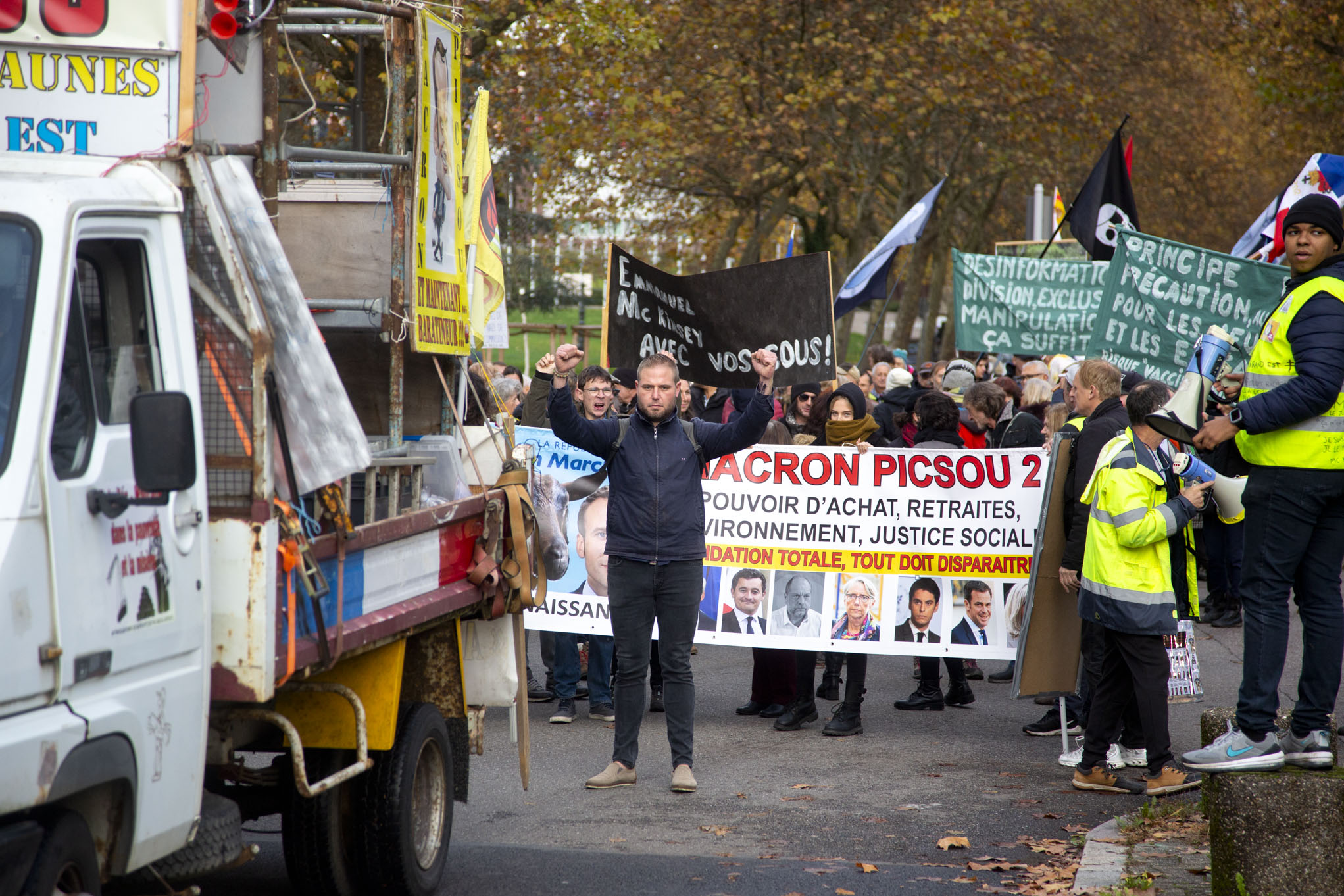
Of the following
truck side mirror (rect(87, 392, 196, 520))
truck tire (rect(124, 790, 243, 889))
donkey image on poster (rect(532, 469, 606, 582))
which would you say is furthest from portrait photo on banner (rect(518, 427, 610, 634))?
truck side mirror (rect(87, 392, 196, 520))

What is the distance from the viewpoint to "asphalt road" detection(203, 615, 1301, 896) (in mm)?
5648

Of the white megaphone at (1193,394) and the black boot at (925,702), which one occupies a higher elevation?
the white megaphone at (1193,394)

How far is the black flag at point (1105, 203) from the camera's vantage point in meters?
14.6

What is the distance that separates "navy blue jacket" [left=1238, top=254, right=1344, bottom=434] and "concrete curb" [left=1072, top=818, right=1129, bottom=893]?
1.75 meters

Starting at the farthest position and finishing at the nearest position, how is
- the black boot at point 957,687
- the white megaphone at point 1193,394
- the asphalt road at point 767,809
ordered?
the black boot at point 957,687 → the asphalt road at point 767,809 → the white megaphone at point 1193,394

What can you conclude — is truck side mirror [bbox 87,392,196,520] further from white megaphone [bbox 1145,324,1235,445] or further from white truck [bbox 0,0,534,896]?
white megaphone [bbox 1145,324,1235,445]

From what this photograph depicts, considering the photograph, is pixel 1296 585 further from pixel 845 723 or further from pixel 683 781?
pixel 845 723

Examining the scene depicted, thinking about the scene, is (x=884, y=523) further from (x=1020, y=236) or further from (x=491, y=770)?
(x=1020, y=236)

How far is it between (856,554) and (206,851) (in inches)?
212

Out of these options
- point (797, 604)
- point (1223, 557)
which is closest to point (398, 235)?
point (797, 604)

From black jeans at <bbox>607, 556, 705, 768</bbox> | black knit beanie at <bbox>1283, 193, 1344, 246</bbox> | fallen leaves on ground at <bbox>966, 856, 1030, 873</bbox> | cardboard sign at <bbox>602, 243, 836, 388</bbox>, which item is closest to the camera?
black knit beanie at <bbox>1283, 193, 1344, 246</bbox>

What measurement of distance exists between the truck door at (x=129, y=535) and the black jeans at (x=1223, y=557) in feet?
33.0

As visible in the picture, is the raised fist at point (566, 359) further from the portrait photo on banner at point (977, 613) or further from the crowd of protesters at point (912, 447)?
the portrait photo on banner at point (977, 613)

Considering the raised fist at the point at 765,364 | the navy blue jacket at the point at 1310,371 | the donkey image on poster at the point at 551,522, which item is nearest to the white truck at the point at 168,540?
the donkey image on poster at the point at 551,522
